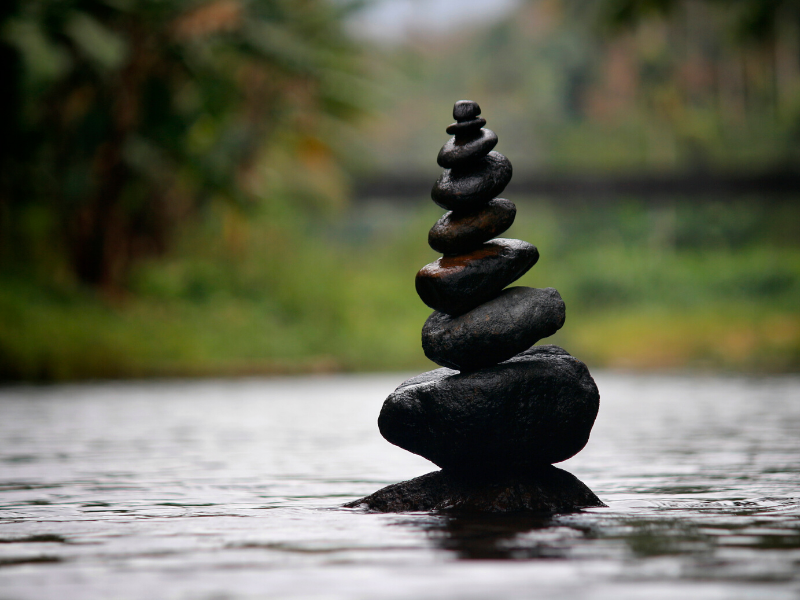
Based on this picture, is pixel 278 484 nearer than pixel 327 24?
Yes

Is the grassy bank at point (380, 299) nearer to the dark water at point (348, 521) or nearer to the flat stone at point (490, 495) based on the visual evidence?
the dark water at point (348, 521)

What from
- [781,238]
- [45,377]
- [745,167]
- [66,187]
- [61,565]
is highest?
[745,167]

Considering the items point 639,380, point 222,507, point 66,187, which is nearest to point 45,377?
point 66,187

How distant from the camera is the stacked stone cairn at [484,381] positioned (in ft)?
25.6

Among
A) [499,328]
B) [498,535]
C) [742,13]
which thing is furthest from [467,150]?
[742,13]

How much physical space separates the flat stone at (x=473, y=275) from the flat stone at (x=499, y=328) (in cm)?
9

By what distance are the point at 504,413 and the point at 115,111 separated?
78.8ft

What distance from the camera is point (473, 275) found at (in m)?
8.00

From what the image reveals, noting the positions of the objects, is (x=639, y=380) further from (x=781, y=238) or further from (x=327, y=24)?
(x=781, y=238)

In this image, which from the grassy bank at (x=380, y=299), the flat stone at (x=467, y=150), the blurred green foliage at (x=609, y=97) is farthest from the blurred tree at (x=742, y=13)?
the flat stone at (x=467, y=150)

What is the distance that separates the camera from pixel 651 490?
877 cm

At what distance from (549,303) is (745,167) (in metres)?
47.8

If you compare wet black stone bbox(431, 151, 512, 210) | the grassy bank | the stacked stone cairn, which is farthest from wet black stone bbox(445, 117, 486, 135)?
the grassy bank

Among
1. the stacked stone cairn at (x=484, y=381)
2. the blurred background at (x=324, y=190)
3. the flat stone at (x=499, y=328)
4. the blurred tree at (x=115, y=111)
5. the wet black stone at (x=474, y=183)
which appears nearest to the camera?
the stacked stone cairn at (x=484, y=381)
